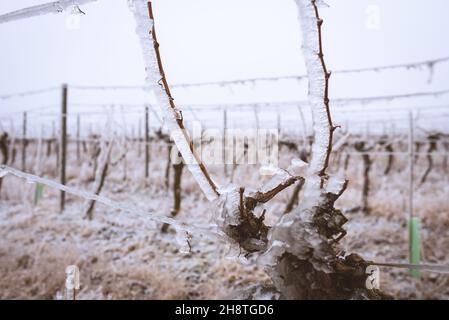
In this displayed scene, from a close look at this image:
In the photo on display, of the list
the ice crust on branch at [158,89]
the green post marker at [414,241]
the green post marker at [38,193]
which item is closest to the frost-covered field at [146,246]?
the green post marker at [38,193]

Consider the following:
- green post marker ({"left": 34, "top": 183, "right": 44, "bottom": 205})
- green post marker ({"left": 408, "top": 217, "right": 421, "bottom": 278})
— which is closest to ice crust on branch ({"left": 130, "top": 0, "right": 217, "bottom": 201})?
green post marker ({"left": 408, "top": 217, "right": 421, "bottom": 278})

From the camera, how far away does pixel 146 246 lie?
2750mm

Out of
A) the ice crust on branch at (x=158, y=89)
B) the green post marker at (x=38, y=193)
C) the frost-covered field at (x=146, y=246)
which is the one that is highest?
the ice crust on branch at (x=158, y=89)

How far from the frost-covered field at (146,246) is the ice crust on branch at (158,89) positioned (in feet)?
3.92

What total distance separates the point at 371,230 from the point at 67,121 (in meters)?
3.05

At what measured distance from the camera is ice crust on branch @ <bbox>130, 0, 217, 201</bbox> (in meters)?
0.35

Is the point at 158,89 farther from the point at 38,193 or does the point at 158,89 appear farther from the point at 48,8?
the point at 38,193

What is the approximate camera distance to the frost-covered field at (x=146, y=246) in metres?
2.17

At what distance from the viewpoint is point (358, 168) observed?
675 centimetres

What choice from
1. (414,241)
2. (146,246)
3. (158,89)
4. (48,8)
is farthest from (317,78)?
(146,246)

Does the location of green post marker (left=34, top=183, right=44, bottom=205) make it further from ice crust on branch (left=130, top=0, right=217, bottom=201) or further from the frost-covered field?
ice crust on branch (left=130, top=0, right=217, bottom=201)

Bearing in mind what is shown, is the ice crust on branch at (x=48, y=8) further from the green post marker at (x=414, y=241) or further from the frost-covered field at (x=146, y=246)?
the green post marker at (x=414, y=241)
